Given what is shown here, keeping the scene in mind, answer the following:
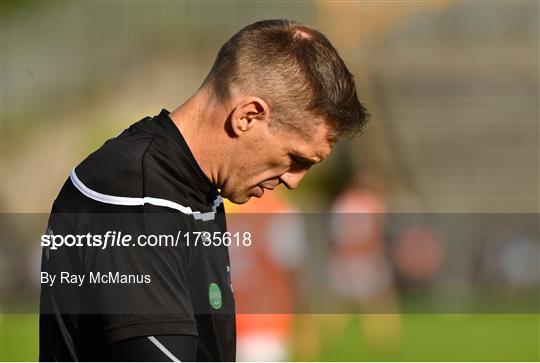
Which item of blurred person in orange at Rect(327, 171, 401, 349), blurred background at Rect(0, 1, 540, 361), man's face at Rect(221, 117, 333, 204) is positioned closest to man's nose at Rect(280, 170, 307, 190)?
man's face at Rect(221, 117, 333, 204)

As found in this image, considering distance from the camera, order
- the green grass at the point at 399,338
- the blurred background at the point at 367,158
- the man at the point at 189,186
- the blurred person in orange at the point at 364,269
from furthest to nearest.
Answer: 1. the blurred person in orange at the point at 364,269
2. the blurred background at the point at 367,158
3. the green grass at the point at 399,338
4. the man at the point at 189,186

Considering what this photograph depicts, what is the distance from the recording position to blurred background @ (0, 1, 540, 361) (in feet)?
35.5

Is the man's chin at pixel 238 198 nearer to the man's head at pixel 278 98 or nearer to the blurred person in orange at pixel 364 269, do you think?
the man's head at pixel 278 98

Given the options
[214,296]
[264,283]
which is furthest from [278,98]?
[264,283]

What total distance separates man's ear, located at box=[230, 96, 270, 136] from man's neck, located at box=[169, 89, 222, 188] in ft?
0.19

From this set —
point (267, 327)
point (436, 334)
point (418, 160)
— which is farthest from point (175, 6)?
point (418, 160)

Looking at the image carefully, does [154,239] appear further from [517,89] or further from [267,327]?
[517,89]

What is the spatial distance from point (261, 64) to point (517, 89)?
18276 mm

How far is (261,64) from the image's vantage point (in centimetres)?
202

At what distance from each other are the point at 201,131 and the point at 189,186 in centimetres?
13

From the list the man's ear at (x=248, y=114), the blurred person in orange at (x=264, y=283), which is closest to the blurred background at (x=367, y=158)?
the blurred person in orange at (x=264, y=283)

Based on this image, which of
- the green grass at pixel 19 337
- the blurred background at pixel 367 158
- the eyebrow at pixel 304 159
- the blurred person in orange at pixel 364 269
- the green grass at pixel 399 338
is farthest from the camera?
the blurred person in orange at pixel 364 269

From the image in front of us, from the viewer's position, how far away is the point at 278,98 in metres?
1.98

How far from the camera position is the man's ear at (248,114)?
199cm
